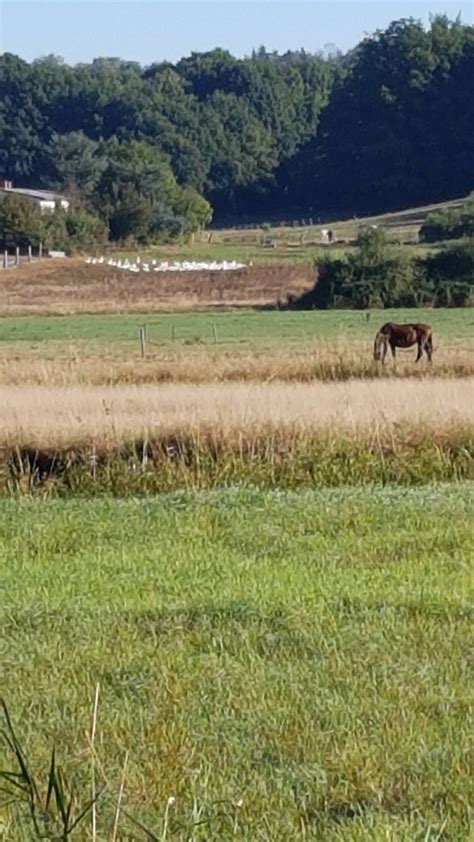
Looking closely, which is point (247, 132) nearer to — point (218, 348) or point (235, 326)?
point (235, 326)

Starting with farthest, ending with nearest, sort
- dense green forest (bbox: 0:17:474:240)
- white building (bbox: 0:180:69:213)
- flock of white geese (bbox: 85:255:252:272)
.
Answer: dense green forest (bbox: 0:17:474:240) < white building (bbox: 0:180:69:213) < flock of white geese (bbox: 85:255:252:272)

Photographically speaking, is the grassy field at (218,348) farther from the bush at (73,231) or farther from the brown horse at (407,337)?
the bush at (73,231)

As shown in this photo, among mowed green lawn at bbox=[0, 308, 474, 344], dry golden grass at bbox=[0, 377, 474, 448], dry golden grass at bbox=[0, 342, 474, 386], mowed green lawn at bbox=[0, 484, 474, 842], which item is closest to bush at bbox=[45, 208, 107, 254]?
mowed green lawn at bbox=[0, 308, 474, 344]

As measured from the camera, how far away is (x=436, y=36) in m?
139

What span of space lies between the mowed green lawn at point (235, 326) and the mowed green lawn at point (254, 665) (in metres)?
26.0

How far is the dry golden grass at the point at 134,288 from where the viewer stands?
67250 mm

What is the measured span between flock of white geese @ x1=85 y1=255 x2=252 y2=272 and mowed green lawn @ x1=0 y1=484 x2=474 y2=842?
65.0m

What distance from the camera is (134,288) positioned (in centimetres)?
7281

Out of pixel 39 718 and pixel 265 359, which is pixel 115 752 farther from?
pixel 265 359

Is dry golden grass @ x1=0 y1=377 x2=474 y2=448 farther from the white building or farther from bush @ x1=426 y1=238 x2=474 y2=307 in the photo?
the white building

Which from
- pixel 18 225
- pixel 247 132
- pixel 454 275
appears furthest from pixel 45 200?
pixel 454 275

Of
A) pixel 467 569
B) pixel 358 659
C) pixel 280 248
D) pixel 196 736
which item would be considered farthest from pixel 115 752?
pixel 280 248

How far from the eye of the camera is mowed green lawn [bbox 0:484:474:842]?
640 centimetres

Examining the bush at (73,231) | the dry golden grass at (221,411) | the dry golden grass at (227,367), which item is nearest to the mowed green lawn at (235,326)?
the dry golden grass at (227,367)
